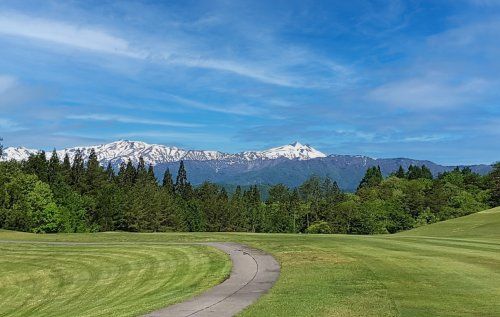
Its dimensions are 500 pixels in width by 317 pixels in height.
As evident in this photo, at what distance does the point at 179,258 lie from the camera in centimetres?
3027

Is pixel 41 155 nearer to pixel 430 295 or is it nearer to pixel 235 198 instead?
pixel 235 198

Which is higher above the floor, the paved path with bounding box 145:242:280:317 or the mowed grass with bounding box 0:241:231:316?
the paved path with bounding box 145:242:280:317

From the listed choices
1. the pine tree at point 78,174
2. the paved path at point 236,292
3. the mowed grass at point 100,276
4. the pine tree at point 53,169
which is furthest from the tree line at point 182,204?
the paved path at point 236,292

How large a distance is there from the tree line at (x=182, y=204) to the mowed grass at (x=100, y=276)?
63.7 metres

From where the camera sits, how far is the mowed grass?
67.3ft

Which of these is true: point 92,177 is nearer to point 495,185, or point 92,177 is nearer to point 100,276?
point 100,276

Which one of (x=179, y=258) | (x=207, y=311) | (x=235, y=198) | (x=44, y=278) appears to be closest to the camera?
Answer: (x=207, y=311)

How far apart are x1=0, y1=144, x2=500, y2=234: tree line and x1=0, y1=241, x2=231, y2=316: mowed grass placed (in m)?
63.7

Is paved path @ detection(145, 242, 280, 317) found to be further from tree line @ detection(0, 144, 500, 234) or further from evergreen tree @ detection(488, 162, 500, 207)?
evergreen tree @ detection(488, 162, 500, 207)

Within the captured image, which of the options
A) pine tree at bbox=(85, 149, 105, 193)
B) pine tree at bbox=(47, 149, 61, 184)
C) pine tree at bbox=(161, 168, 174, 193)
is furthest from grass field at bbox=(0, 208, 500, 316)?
pine tree at bbox=(161, 168, 174, 193)

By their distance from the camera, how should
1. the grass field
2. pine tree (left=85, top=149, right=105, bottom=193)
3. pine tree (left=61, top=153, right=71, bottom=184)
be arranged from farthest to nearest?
pine tree (left=85, top=149, right=105, bottom=193) < pine tree (left=61, top=153, right=71, bottom=184) < the grass field

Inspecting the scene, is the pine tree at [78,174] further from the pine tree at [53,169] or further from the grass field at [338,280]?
the grass field at [338,280]

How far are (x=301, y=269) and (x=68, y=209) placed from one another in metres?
97.6

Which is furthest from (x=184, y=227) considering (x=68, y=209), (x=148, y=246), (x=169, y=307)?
(x=169, y=307)
